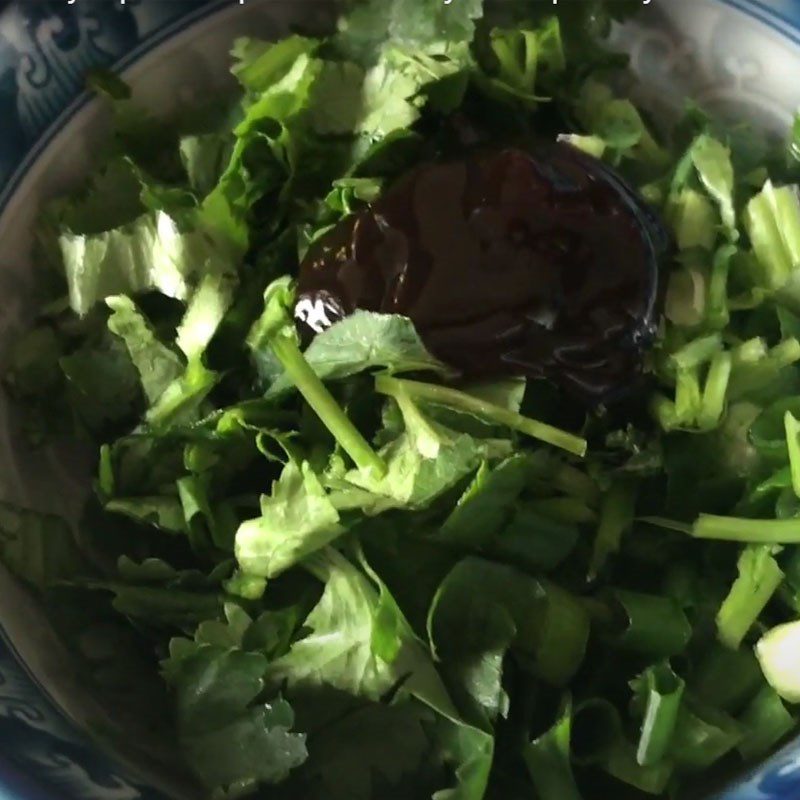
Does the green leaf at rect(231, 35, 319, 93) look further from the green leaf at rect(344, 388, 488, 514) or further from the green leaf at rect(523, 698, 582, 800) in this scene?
the green leaf at rect(523, 698, 582, 800)

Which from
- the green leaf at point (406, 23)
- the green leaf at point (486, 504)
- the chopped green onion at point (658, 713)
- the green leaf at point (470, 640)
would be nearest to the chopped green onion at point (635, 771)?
the chopped green onion at point (658, 713)

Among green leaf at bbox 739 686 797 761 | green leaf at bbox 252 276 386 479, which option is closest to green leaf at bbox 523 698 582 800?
green leaf at bbox 739 686 797 761

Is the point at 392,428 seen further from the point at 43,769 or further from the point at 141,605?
the point at 43,769

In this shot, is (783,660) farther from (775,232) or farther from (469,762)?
(775,232)

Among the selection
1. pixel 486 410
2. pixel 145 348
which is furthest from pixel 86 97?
pixel 486 410

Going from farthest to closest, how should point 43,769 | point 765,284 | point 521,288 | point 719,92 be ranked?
point 719,92, point 765,284, point 521,288, point 43,769

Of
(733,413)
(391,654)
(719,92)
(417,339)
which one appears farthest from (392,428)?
(719,92)
